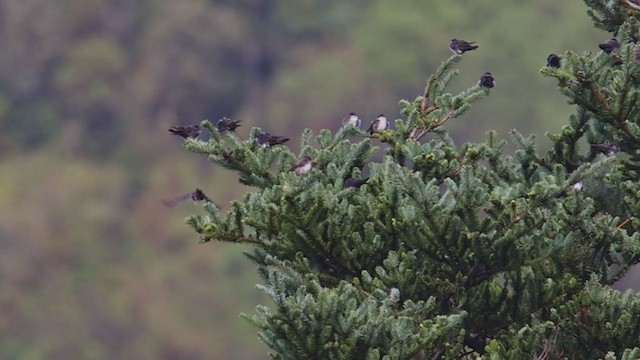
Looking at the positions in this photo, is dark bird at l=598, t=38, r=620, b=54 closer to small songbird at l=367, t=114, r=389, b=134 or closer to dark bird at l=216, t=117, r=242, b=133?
small songbird at l=367, t=114, r=389, b=134

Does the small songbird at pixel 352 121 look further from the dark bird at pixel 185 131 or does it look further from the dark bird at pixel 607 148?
the dark bird at pixel 607 148

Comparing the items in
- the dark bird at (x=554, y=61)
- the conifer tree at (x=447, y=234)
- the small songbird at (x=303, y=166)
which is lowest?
the conifer tree at (x=447, y=234)

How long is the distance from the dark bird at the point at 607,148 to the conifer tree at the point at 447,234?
0.10 ft

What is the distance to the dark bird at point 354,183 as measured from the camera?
348 inches

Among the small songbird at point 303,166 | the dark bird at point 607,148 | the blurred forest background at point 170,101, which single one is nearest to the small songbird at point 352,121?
the small songbird at point 303,166

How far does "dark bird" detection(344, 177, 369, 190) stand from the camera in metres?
8.85

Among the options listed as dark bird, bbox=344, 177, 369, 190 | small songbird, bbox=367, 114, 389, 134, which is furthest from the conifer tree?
small songbird, bbox=367, 114, 389, 134

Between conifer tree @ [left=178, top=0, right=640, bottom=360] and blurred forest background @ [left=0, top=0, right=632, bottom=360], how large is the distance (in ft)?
176

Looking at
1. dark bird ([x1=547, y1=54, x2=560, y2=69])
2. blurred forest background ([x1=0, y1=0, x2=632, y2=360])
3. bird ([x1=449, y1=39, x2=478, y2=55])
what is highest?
blurred forest background ([x1=0, y1=0, x2=632, y2=360])

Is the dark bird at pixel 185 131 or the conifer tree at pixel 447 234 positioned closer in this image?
the conifer tree at pixel 447 234

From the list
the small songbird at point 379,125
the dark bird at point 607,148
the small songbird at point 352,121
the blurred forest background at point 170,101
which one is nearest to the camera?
the dark bird at point 607,148

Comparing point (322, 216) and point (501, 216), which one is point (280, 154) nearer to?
point (322, 216)

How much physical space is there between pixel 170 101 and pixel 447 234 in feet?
216

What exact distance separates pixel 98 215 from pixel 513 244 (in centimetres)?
6028
